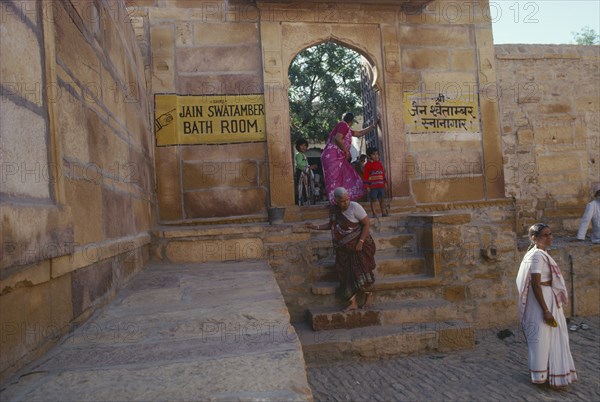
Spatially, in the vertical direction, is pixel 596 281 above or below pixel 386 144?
below

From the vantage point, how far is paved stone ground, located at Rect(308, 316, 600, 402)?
3.81m

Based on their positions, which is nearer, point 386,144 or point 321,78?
point 386,144

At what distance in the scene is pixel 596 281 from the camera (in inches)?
264

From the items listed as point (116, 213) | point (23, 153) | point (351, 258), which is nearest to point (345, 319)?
point (351, 258)

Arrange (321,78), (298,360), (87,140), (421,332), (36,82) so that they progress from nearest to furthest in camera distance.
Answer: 1. (298,360)
2. (36,82)
3. (87,140)
4. (421,332)
5. (321,78)

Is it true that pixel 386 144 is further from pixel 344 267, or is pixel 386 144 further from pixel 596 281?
pixel 596 281

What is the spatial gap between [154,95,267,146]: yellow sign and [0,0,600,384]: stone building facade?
0.12 meters

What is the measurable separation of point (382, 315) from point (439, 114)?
3.87 m

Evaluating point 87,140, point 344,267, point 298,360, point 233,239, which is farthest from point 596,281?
point 87,140

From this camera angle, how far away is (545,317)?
414cm

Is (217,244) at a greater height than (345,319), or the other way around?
(217,244)

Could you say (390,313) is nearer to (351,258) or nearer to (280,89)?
(351,258)

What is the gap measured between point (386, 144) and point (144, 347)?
585cm

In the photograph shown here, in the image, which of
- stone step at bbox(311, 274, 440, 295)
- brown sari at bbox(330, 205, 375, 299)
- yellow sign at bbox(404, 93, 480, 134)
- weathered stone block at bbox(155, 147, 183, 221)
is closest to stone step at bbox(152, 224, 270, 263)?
stone step at bbox(311, 274, 440, 295)
